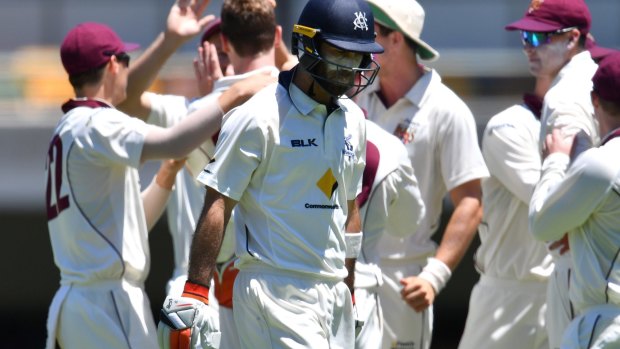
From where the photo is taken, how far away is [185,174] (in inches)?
321

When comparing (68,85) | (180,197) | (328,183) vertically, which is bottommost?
(68,85)

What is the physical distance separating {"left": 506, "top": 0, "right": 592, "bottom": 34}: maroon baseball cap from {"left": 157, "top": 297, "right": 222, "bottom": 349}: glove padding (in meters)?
2.75

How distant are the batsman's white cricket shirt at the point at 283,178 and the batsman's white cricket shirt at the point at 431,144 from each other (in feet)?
6.18

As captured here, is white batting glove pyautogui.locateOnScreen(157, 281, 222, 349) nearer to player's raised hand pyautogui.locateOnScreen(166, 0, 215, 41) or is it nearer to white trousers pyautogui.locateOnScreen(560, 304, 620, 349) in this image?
white trousers pyautogui.locateOnScreen(560, 304, 620, 349)

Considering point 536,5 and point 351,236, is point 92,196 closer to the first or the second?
point 351,236

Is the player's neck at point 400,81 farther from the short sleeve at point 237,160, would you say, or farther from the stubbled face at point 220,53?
the short sleeve at point 237,160

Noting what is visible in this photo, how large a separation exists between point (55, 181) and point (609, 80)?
2601 millimetres

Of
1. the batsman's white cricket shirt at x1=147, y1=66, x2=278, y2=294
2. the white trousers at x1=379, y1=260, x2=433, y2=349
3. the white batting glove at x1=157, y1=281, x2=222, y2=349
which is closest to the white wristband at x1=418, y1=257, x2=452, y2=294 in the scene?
the white trousers at x1=379, y1=260, x2=433, y2=349

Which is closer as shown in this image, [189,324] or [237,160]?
[189,324]

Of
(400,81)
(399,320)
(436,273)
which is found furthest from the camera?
(400,81)

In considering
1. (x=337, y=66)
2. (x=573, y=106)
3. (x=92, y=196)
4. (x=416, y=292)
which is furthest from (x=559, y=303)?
(x=92, y=196)

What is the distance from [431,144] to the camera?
7.59 meters

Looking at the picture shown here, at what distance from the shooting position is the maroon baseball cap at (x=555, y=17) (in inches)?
291

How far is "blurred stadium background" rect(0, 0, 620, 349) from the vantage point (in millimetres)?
12094
